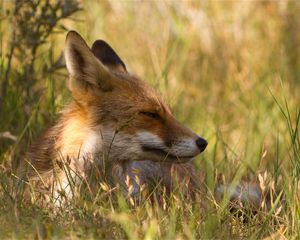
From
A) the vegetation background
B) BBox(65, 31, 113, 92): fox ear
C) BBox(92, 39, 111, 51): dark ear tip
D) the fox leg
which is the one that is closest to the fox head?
BBox(65, 31, 113, 92): fox ear

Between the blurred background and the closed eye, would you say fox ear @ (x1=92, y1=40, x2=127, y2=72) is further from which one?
the blurred background

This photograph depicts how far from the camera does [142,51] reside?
31.6 feet

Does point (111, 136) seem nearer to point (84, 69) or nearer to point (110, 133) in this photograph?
point (110, 133)

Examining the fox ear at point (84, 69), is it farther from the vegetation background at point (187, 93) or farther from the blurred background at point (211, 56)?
the blurred background at point (211, 56)

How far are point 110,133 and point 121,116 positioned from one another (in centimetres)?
15

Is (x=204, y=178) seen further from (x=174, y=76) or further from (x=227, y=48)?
(x=227, y=48)

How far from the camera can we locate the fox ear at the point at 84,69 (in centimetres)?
506

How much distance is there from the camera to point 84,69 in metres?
5.21

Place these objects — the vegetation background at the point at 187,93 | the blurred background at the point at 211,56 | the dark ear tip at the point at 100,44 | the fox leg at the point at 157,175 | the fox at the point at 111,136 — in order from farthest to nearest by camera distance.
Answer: the blurred background at the point at 211,56, the dark ear tip at the point at 100,44, the fox leg at the point at 157,175, the fox at the point at 111,136, the vegetation background at the point at 187,93

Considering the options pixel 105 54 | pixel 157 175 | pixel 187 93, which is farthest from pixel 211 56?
pixel 157 175

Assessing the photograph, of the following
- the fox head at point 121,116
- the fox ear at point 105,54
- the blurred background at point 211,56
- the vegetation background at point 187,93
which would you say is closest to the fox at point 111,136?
the fox head at point 121,116

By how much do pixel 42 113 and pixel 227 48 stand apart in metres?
3.96

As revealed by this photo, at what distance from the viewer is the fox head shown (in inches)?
197

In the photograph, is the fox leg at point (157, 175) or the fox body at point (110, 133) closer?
the fox body at point (110, 133)
